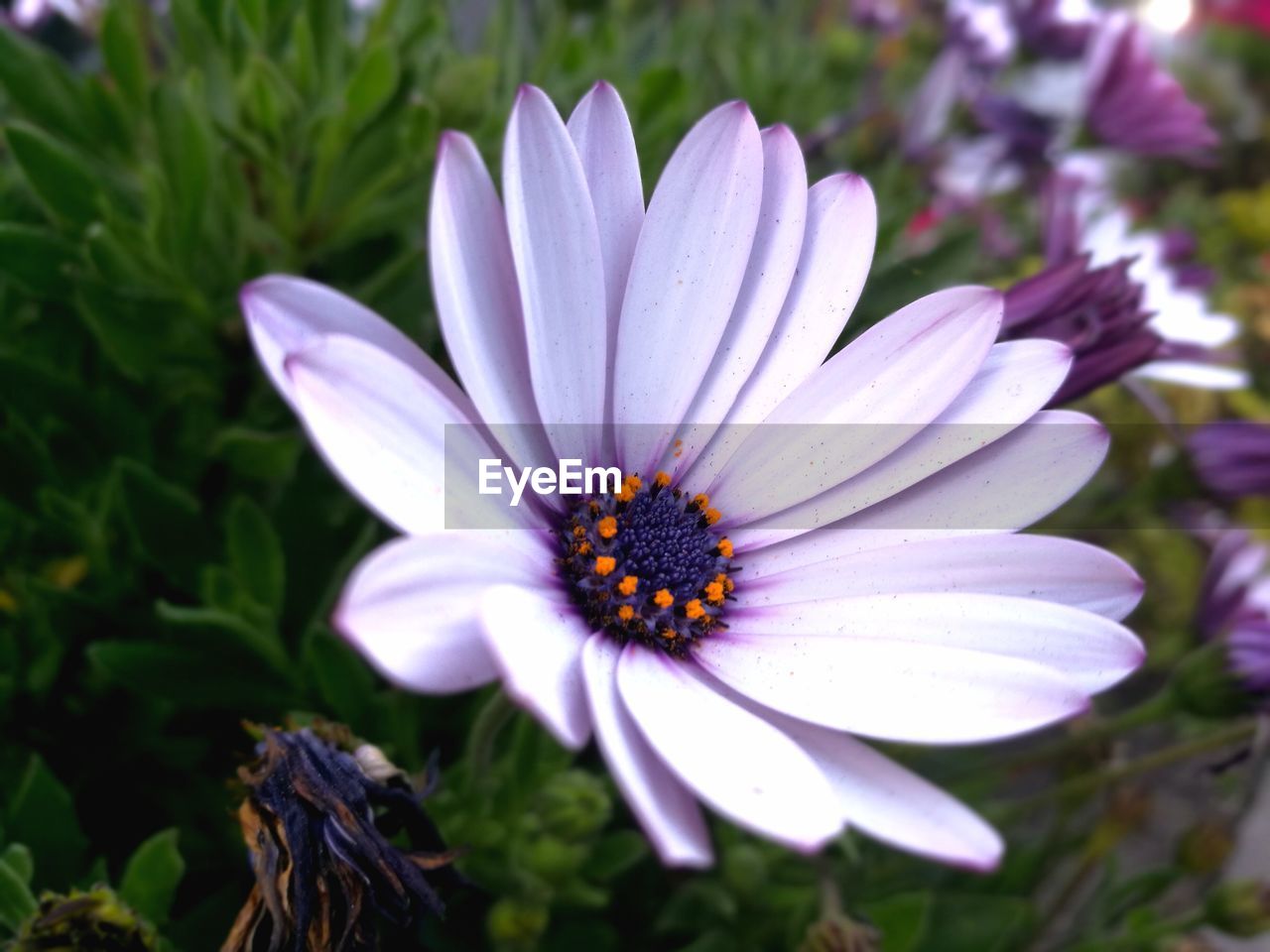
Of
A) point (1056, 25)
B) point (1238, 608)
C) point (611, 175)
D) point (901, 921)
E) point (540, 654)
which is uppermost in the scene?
point (1056, 25)

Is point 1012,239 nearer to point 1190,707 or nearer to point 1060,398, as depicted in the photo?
point 1190,707

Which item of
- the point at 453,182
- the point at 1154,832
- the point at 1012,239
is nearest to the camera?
the point at 453,182

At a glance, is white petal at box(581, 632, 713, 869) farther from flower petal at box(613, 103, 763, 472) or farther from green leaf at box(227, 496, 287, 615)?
green leaf at box(227, 496, 287, 615)

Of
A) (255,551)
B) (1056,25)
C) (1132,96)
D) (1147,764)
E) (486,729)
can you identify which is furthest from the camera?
(1056,25)

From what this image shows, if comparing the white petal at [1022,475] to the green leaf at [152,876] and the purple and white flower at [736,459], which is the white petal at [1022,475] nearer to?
the purple and white flower at [736,459]

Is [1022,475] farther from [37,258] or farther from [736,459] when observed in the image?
[37,258]

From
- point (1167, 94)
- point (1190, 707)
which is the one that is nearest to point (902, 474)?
point (1190, 707)

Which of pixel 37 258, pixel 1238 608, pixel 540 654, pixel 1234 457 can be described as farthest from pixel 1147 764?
pixel 37 258
